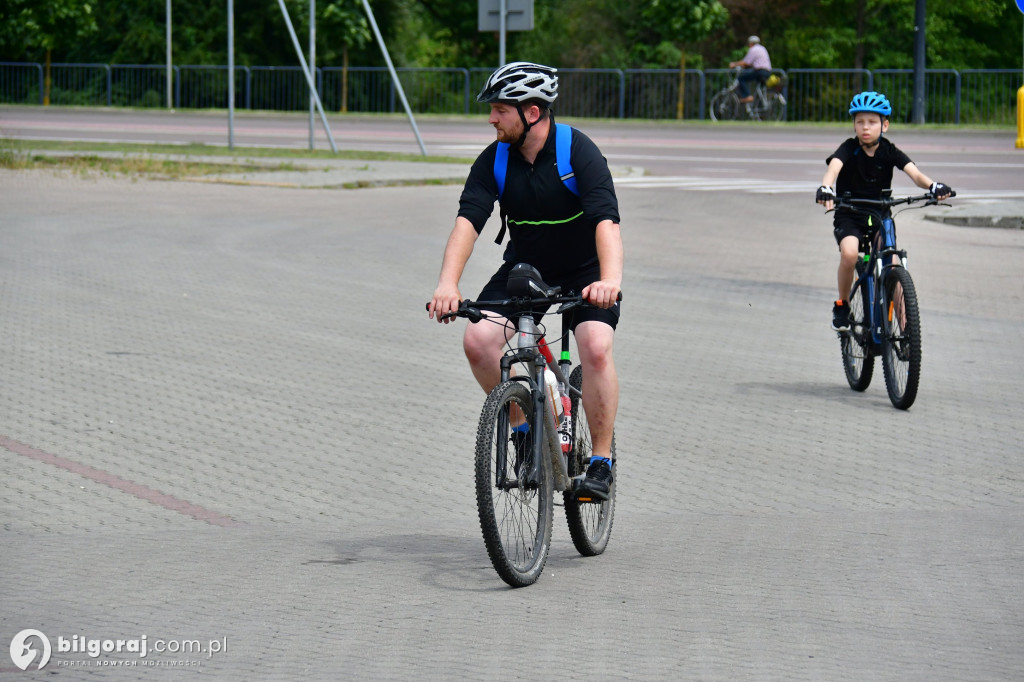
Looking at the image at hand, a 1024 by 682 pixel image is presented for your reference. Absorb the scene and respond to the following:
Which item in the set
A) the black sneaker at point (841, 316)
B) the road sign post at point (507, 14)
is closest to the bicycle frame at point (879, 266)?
the black sneaker at point (841, 316)

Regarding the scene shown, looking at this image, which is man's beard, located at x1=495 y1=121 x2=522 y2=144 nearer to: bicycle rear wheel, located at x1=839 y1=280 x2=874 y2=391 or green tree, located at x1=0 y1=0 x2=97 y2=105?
bicycle rear wheel, located at x1=839 y1=280 x2=874 y2=391

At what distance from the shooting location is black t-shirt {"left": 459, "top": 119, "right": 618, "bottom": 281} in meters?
5.19

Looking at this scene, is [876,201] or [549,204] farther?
[876,201]

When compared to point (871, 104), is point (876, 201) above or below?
below

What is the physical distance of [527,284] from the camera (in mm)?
4969

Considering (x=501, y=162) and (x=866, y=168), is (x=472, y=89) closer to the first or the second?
(x=866, y=168)

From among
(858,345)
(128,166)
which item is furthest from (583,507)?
(128,166)

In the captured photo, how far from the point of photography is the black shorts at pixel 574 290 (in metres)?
5.28

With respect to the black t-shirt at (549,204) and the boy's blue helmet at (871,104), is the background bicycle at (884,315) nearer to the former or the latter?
the boy's blue helmet at (871,104)

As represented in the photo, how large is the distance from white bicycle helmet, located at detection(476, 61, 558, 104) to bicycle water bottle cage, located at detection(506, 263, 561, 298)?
1.78ft

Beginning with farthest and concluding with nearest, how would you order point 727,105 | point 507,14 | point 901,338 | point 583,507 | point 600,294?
point 727,105
point 507,14
point 901,338
point 583,507
point 600,294

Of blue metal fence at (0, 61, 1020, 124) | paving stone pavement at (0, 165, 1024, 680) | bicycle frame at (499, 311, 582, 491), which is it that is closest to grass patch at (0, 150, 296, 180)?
paving stone pavement at (0, 165, 1024, 680)

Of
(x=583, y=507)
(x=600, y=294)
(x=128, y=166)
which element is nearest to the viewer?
(x=600, y=294)

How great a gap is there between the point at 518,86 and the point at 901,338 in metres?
3.98
